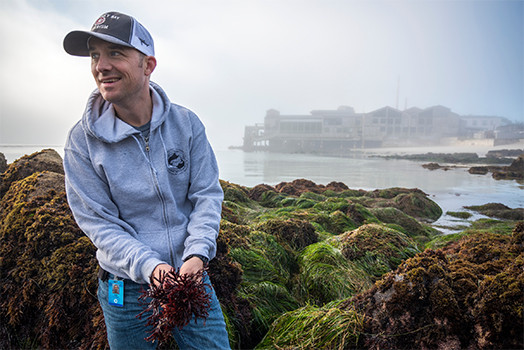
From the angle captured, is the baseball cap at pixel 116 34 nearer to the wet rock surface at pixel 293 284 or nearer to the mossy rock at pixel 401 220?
the wet rock surface at pixel 293 284

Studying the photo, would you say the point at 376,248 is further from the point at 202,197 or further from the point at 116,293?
the point at 116,293

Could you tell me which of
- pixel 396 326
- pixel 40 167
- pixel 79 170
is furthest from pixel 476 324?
pixel 40 167

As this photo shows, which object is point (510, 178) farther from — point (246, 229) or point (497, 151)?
point (246, 229)

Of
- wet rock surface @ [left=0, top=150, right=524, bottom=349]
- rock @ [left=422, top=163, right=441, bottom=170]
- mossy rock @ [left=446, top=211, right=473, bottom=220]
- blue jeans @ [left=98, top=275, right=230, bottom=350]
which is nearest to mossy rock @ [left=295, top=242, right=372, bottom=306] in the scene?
wet rock surface @ [left=0, top=150, right=524, bottom=349]

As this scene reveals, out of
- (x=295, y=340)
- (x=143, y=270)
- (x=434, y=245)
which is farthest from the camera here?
(x=434, y=245)

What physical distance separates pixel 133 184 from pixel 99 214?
0.20 metres

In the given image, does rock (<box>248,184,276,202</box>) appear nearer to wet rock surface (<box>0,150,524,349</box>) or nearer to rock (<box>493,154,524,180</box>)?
wet rock surface (<box>0,150,524,349</box>)

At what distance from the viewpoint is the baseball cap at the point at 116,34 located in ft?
4.71

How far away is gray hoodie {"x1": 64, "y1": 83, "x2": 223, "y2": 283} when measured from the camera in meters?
1.49

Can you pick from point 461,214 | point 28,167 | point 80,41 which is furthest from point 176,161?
point 461,214

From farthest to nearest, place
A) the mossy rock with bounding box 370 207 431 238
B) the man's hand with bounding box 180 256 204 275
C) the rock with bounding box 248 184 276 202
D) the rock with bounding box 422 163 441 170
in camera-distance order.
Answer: the rock with bounding box 422 163 441 170
the rock with bounding box 248 184 276 202
the mossy rock with bounding box 370 207 431 238
the man's hand with bounding box 180 256 204 275

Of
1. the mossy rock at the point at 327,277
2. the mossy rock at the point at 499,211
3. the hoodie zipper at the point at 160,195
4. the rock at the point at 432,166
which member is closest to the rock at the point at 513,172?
the rock at the point at 432,166

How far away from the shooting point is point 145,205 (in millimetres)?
1592

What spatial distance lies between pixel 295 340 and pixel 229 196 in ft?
12.0
